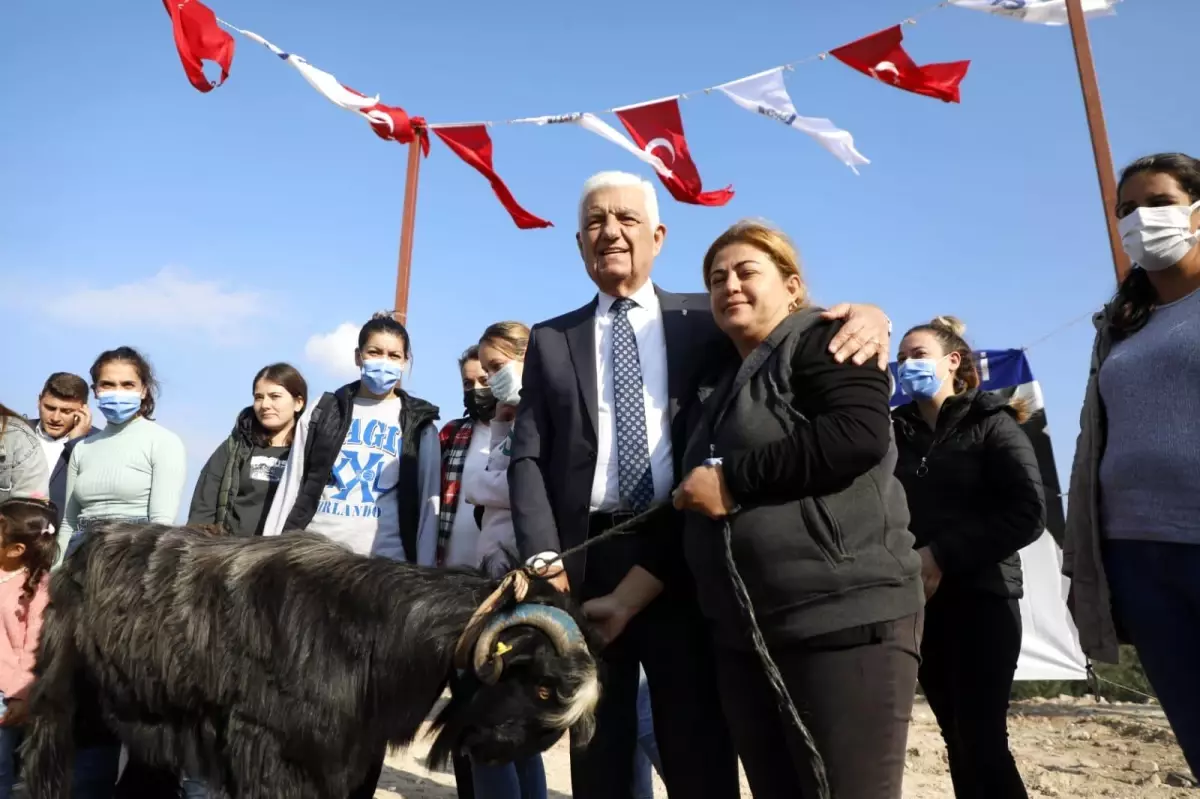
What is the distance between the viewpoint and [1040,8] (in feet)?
23.8

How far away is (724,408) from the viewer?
2.32 metres

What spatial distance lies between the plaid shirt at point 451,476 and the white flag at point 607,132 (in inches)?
178

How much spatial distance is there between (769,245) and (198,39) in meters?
6.42

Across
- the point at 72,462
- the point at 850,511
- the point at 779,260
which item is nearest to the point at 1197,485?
the point at 850,511

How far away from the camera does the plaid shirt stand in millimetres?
4266

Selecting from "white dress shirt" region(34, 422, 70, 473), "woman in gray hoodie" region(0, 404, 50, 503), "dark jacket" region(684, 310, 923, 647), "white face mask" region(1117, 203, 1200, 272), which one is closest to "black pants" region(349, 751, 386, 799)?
"dark jacket" region(684, 310, 923, 647)

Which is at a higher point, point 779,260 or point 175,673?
point 779,260

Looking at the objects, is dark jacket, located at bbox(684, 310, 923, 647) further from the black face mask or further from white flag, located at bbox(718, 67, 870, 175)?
white flag, located at bbox(718, 67, 870, 175)

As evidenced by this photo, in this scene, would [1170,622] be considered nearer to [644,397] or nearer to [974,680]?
[974,680]

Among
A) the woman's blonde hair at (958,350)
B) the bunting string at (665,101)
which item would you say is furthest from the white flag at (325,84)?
the woman's blonde hair at (958,350)

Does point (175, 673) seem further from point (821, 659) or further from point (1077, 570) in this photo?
point (1077, 570)

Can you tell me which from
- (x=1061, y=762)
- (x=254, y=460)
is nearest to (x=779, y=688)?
(x=254, y=460)

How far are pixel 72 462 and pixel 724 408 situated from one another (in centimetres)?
357

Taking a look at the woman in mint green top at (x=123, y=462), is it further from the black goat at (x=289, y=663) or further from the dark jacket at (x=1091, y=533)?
the dark jacket at (x=1091, y=533)
